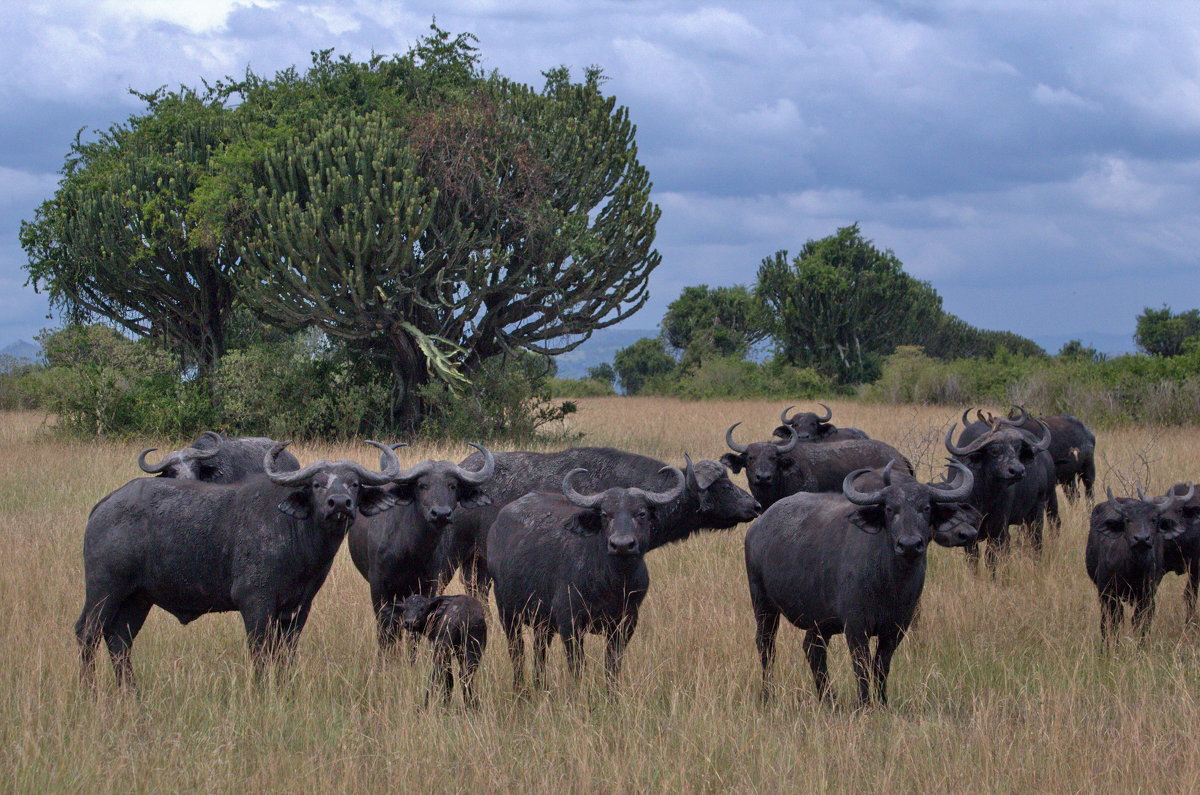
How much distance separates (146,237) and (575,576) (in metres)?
19.9

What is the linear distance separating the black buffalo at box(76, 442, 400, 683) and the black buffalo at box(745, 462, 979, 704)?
2.53 metres

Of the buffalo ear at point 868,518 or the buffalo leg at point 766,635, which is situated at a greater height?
the buffalo ear at point 868,518

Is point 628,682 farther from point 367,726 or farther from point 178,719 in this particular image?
point 178,719

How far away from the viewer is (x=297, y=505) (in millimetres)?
6246

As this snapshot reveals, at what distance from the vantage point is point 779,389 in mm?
44938

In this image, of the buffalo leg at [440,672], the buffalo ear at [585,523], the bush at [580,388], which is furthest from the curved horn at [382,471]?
the bush at [580,388]

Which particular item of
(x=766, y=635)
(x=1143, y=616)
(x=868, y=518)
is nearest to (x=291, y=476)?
(x=766, y=635)

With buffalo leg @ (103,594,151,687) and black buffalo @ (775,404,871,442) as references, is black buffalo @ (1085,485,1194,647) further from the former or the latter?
buffalo leg @ (103,594,151,687)

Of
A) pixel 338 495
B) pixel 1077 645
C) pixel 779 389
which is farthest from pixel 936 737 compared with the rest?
pixel 779 389

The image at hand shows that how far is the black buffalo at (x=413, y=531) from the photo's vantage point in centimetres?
683

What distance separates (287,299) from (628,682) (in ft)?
→ 49.8

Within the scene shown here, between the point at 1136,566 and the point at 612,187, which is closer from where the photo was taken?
the point at 1136,566

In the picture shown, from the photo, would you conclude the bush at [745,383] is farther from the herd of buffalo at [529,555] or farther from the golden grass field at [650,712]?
the herd of buffalo at [529,555]

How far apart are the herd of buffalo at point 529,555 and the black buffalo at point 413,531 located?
0.04ft
